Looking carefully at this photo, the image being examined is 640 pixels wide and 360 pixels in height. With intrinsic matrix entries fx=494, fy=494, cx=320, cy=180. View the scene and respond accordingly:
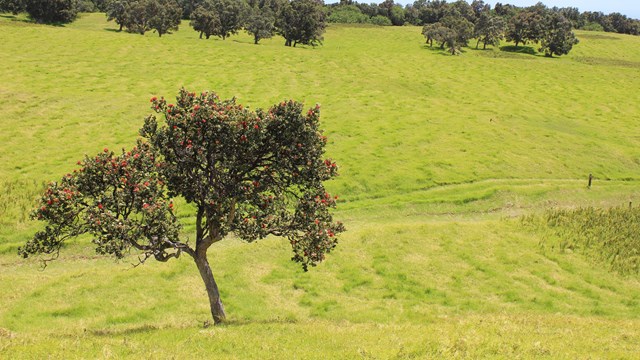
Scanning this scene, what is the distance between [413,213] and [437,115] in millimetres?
35411

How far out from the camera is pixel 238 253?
38.5 meters

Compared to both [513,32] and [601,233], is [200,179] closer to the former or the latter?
[601,233]

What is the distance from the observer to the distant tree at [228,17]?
468 ft

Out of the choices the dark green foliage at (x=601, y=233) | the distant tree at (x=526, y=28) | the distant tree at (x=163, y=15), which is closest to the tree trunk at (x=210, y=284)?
the dark green foliage at (x=601, y=233)

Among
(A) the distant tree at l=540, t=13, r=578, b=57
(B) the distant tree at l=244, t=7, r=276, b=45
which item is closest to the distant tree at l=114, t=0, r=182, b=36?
(B) the distant tree at l=244, t=7, r=276, b=45

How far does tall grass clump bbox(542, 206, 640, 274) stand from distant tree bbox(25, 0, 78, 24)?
141017mm

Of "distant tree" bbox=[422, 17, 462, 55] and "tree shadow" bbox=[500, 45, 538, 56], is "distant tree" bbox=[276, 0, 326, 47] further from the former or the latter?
"tree shadow" bbox=[500, 45, 538, 56]

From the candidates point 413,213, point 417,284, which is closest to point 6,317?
point 417,284

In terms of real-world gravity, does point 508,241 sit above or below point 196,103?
below

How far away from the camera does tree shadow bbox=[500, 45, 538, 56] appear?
14715 centimetres

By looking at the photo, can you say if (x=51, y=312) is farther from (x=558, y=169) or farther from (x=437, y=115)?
(x=437, y=115)

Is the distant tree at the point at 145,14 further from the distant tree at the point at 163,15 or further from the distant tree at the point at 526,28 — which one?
the distant tree at the point at 526,28

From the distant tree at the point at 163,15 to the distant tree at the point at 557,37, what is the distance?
10815 centimetres

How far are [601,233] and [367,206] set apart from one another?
2118 centimetres
